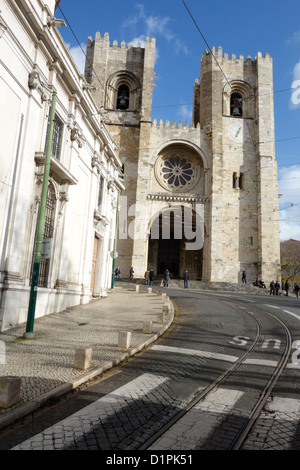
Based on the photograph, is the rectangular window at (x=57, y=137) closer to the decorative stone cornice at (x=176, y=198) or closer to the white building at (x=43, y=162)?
the white building at (x=43, y=162)

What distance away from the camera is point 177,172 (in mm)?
32812

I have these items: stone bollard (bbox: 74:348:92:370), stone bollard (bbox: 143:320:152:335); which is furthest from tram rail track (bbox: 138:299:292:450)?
stone bollard (bbox: 143:320:152:335)

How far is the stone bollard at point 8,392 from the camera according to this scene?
3865 millimetres

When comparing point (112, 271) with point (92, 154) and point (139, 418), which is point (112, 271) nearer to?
point (92, 154)

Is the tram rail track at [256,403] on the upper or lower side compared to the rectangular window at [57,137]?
lower

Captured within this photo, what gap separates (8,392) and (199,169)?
30228mm

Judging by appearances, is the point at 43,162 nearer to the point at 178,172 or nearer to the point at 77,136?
the point at 77,136

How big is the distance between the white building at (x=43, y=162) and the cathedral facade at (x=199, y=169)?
49.7 ft

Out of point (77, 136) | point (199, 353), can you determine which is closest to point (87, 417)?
point (199, 353)

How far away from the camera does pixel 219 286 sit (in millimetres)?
26234

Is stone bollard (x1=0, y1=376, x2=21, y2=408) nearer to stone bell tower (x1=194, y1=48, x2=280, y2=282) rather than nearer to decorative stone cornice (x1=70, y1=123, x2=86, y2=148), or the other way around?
decorative stone cornice (x1=70, y1=123, x2=86, y2=148)

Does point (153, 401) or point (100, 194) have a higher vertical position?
point (100, 194)

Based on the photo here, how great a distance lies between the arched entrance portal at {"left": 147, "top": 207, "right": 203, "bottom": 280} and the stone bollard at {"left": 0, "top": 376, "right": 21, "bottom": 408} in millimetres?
28588

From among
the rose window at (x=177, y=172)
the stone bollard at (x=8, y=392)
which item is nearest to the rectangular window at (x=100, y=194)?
the stone bollard at (x=8, y=392)
